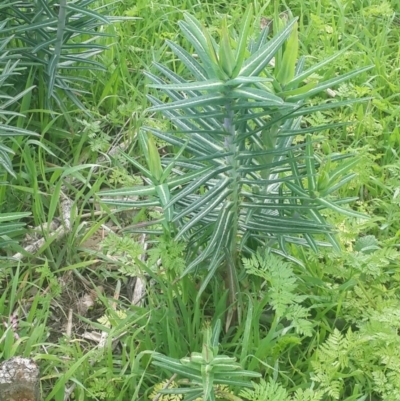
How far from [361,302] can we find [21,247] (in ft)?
3.49

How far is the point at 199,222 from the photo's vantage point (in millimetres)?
1725

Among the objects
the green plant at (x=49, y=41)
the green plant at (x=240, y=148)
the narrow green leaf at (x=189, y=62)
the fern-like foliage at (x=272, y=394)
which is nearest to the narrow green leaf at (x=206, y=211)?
the green plant at (x=240, y=148)

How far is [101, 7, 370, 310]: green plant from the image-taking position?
1.33 meters

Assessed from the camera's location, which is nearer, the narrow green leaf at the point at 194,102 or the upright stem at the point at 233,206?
the narrow green leaf at the point at 194,102

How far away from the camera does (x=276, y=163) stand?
1510mm

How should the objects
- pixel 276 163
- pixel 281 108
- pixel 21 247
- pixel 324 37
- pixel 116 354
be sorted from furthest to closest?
pixel 324 37 → pixel 21 247 → pixel 116 354 → pixel 276 163 → pixel 281 108

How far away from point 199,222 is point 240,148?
0.28 meters

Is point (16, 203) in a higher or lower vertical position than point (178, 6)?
lower

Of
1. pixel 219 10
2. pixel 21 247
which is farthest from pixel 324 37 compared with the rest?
pixel 21 247

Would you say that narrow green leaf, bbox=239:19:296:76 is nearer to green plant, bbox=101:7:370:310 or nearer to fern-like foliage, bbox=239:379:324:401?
green plant, bbox=101:7:370:310

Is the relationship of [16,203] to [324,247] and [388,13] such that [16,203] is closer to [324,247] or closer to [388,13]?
[324,247]

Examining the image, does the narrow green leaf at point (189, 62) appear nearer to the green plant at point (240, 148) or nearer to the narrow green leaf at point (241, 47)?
the green plant at point (240, 148)

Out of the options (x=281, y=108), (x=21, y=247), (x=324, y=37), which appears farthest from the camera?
(x=324, y=37)

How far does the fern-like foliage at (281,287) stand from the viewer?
5.19 feet
